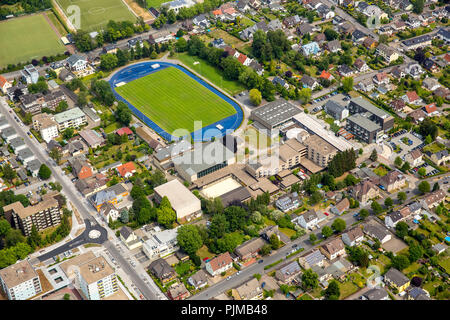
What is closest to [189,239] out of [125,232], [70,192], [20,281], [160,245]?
[160,245]

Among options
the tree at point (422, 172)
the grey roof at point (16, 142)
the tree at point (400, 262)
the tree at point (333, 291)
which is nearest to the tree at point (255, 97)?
the tree at point (422, 172)

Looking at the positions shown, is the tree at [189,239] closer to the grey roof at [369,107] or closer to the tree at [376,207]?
the tree at [376,207]

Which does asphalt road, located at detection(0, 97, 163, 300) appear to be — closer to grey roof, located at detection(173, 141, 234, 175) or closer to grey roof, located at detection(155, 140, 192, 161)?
grey roof, located at detection(155, 140, 192, 161)

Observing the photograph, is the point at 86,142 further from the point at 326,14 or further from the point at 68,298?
the point at 326,14

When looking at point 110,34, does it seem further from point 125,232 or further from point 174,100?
point 125,232

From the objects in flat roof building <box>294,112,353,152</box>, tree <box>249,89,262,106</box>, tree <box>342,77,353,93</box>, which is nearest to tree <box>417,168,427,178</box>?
flat roof building <box>294,112,353,152</box>

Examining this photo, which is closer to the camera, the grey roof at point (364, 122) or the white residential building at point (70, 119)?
the grey roof at point (364, 122)

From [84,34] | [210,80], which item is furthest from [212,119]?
[84,34]

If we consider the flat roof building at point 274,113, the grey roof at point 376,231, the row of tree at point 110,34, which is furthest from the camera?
the row of tree at point 110,34

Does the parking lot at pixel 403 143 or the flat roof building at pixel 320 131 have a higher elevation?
the flat roof building at pixel 320 131
